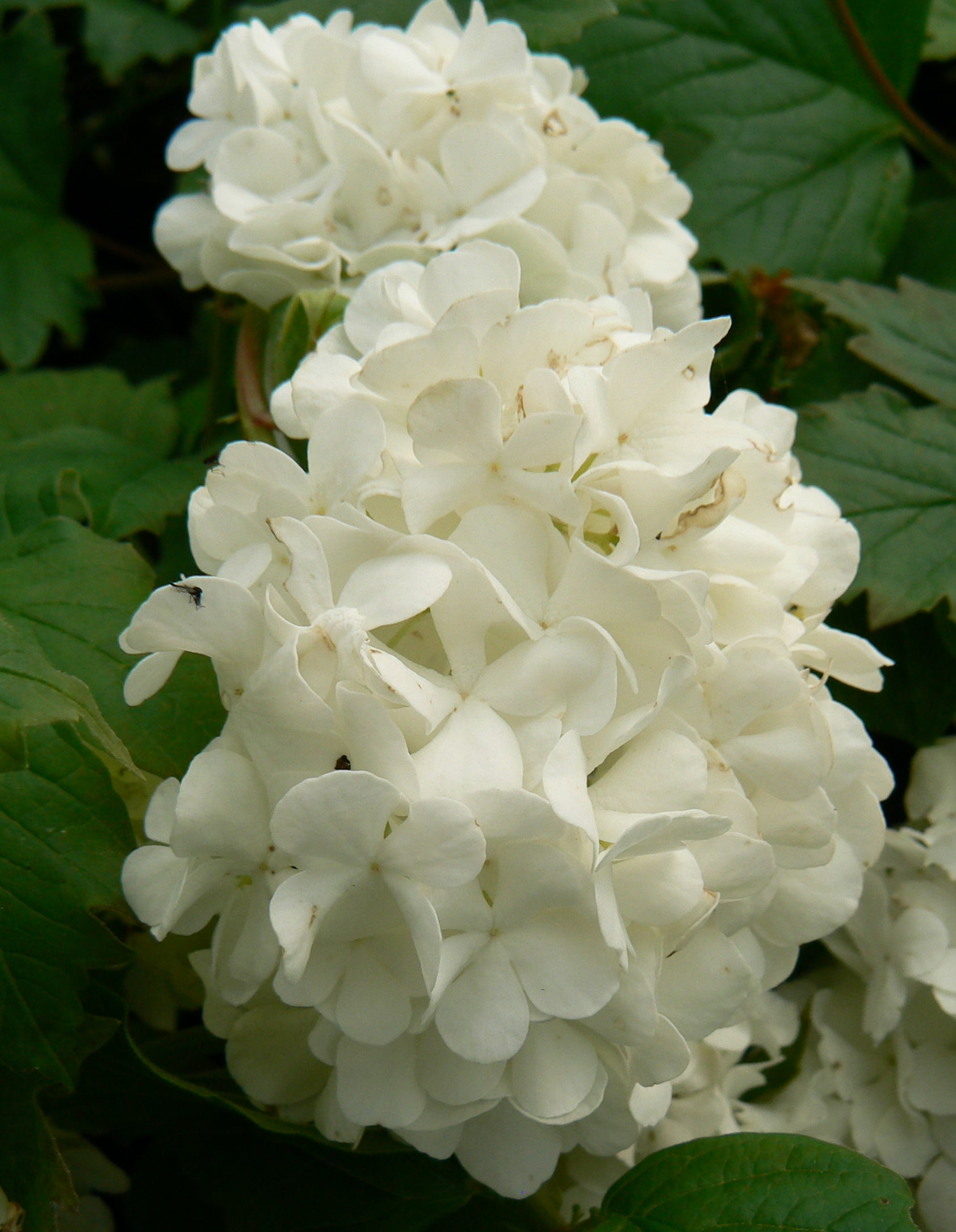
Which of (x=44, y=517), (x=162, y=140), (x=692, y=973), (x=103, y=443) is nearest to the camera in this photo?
(x=692, y=973)

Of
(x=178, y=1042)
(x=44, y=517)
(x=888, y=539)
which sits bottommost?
(x=178, y=1042)

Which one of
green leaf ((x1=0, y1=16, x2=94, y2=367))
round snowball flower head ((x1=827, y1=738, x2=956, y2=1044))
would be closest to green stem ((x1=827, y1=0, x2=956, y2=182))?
round snowball flower head ((x1=827, y1=738, x2=956, y2=1044))

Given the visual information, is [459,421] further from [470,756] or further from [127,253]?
[127,253]

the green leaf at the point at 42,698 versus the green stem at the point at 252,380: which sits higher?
the green leaf at the point at 42,698

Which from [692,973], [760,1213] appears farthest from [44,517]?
[760,1213]

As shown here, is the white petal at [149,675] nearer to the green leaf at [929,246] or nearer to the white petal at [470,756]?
the white petal at [470,756]

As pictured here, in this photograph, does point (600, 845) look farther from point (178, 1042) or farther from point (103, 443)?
point (103, 443)

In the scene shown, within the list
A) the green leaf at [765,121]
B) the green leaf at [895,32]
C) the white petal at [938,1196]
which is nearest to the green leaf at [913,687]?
the white petal at [938,1196]
